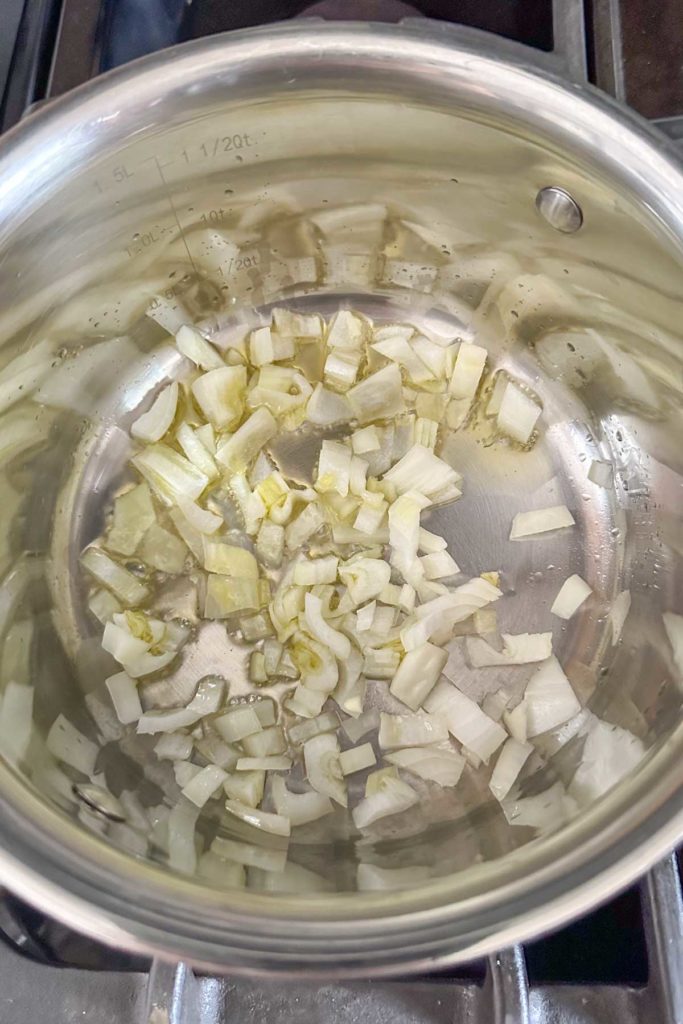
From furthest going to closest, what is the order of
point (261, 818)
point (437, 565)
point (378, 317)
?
point (378, 317) → point (437, 565) → point (261, 818)

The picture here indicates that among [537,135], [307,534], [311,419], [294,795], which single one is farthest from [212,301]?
[294,795]

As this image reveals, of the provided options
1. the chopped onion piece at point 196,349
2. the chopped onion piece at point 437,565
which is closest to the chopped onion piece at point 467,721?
the chopped onion piece at point 437,565

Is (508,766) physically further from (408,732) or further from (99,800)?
(99,800)

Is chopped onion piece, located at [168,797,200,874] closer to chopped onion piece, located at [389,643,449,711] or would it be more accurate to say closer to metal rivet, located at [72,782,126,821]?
metal rivet, located at [72,782,126,821]

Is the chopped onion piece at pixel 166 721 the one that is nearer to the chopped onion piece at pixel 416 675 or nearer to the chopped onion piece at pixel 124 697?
the chopped onion piece at pixel 124 697

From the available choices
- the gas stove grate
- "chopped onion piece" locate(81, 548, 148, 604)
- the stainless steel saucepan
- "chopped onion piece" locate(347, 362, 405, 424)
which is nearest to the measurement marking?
the stainless steel saucepan

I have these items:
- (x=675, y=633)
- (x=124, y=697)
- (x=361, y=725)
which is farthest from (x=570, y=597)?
(x=124, y=697)
